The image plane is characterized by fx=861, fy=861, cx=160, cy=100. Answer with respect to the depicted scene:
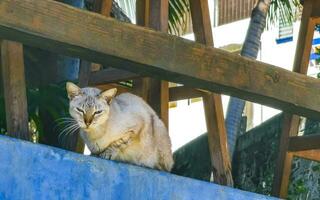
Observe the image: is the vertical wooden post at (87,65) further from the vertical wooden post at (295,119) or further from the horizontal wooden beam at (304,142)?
the horizontal wooden beam at (304,142)

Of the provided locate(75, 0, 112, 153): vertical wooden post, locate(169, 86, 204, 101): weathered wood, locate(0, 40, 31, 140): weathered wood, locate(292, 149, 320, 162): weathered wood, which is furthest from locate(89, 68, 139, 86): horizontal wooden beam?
locate(0, 40, 31, 140): weathered wood

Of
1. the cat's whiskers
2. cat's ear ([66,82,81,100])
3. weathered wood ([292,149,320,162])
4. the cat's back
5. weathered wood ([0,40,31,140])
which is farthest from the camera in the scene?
weathered wood ([292,149,320,162])

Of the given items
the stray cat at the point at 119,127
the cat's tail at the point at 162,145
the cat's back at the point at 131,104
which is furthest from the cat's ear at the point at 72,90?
the cat's tail at the point at 162,145

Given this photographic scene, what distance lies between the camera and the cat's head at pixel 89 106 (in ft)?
16.9

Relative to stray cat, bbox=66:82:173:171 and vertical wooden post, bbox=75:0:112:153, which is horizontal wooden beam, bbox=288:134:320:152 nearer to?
stray cat, bbox=66:82:173:171

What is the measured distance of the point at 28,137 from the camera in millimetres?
4504

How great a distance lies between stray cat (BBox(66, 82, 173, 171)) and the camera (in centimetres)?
520

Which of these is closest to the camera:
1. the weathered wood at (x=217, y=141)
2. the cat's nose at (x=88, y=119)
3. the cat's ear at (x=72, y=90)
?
the cat's nose at (x=88, y=119)

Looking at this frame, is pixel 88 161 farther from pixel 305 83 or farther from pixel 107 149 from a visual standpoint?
pixel 305 83

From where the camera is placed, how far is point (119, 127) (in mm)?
5383

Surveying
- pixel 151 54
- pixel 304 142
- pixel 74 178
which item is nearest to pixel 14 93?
pixel 74 178

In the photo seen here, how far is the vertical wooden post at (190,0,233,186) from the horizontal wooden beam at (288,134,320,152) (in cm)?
66

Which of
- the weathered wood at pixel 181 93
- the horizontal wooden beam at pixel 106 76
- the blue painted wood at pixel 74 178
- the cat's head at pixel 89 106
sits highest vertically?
the horizontal wooden beam at pixel 106 76

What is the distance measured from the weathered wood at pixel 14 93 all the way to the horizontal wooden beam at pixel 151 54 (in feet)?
0.94
